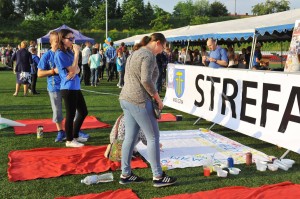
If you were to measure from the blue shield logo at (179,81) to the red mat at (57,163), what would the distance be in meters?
3.44

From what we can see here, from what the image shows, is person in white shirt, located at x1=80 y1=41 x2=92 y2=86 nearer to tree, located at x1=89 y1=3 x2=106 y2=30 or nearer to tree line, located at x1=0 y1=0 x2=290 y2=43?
tree line, located at x1=0 y1=0 x2=290 y2=43

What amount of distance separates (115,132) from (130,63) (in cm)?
151

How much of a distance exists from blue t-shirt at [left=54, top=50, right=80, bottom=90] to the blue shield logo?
360 centimetres

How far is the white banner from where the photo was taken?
204 inches

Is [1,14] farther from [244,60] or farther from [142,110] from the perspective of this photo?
[142,110]

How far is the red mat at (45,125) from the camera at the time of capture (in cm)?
690

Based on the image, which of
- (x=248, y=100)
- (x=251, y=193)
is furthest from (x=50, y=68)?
(x=251, y=193)

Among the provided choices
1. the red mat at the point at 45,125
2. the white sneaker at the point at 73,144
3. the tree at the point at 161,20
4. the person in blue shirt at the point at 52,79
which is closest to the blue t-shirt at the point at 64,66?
the person in blue shirt at the point at 52,79

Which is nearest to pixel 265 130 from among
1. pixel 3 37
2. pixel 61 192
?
pixel 61 192

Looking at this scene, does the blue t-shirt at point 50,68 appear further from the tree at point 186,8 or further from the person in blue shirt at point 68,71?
the tree at point 186,8

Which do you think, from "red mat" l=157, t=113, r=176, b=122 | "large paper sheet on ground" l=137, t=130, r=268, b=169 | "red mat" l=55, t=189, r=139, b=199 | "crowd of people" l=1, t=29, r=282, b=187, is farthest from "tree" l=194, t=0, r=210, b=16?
"red mat" l=55, t=189, r=139, b=199

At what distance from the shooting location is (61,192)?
152 inches

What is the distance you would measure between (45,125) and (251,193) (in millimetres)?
5017

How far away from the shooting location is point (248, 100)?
6.07 meters
